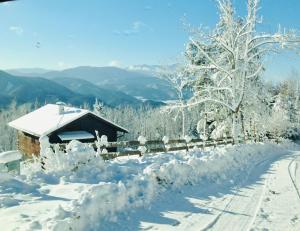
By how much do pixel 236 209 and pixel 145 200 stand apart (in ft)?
8.01

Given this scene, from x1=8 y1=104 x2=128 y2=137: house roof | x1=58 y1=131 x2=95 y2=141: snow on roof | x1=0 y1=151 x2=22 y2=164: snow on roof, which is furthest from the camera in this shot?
x1=58 y1=131 x2=95 y2=141: snow on roof

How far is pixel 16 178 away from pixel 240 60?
24.7 meters

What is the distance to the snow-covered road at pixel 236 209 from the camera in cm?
924

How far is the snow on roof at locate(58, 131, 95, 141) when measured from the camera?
116ft

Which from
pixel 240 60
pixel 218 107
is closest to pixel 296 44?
pixel 240 60

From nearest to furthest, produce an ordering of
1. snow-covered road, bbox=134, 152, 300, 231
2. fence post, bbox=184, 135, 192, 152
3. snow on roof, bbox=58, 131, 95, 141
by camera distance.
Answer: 1. snow-covered road, bbox=134, 152, 300, 231
2. fence post, bbox=184, 135, 192, 152
3. snow on roof, bbox=58, 131, 95, 141

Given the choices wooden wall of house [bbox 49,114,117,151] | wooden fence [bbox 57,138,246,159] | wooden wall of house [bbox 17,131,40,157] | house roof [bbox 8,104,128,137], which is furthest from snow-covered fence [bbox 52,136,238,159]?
wooden wall of house [bbox 17,131,40,157]

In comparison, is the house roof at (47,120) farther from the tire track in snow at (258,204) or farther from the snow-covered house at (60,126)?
the tire track in snow at (258,204)

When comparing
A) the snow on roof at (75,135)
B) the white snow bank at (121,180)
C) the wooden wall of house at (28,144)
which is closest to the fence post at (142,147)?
the white snow bank at (121,180)

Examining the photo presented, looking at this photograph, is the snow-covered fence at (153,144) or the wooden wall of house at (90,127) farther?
the wooden wall of house at (90,127)

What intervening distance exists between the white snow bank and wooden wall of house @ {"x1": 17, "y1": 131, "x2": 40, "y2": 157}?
874 inches

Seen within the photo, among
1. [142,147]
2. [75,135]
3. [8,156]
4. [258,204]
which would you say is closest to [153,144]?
[142,147]

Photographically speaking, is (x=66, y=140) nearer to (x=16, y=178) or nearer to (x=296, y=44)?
(x=296, y=44)

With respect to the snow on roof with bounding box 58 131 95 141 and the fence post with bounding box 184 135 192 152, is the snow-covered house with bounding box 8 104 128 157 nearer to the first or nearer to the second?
the snow on roof with bounding box 58 131 95 141
